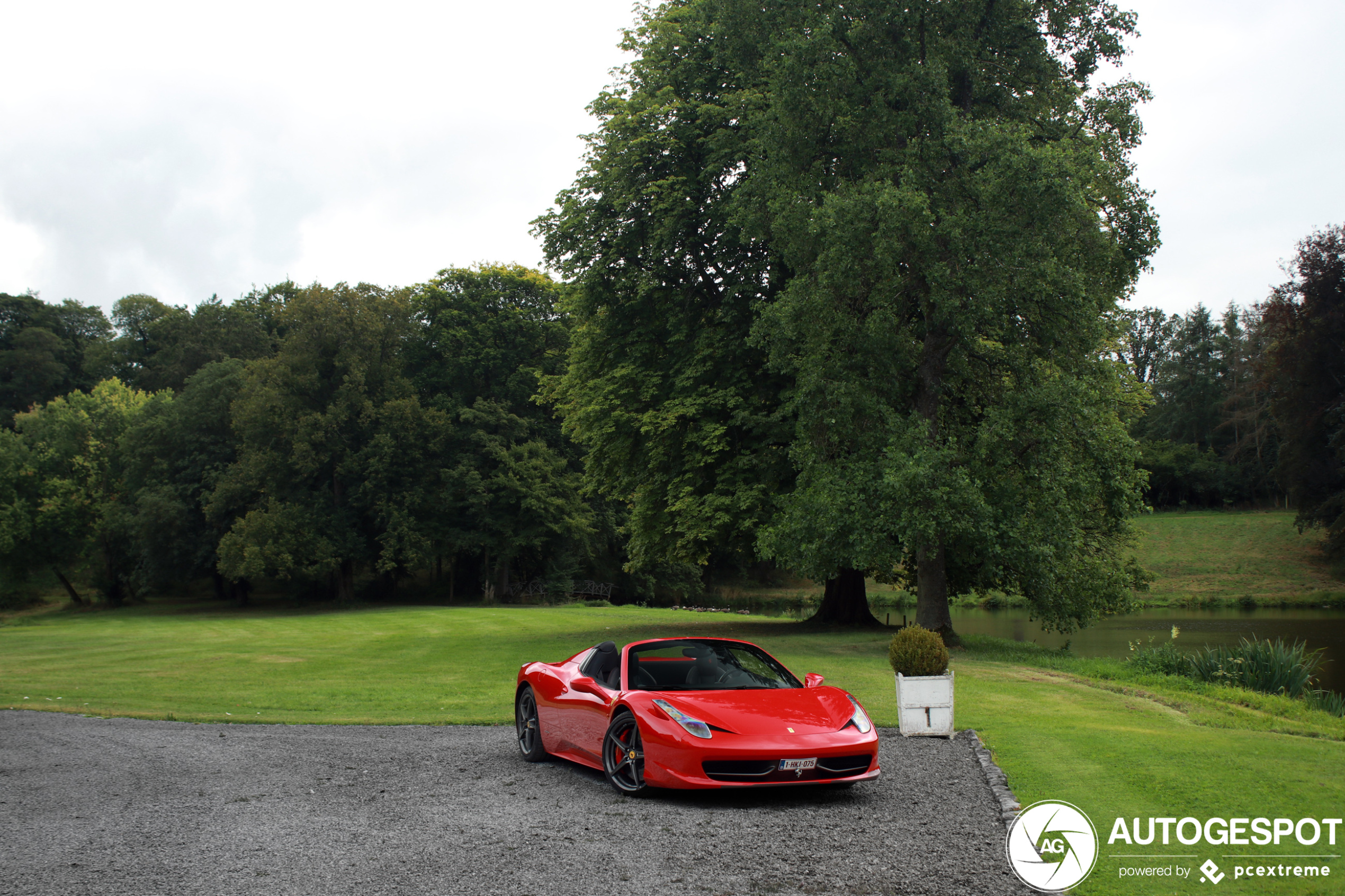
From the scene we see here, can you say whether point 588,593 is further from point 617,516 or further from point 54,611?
point 54,611

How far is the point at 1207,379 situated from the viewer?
89.3 meters

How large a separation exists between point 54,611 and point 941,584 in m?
54.3

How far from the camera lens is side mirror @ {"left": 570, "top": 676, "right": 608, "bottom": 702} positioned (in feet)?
27.0

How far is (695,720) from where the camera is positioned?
7211 millimetres

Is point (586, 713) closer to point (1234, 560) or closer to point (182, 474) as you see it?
point (182, 474)

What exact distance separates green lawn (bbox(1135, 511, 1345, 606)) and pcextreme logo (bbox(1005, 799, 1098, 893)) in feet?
144

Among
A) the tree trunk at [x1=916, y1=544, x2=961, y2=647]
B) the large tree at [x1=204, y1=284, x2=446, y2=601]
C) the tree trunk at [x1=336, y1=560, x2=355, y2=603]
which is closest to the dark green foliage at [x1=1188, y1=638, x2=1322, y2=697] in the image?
the tree trunk at [x1=916, y1=544, x2=961, y2=647]

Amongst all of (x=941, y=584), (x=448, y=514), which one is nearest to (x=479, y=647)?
(x=941, y=584)

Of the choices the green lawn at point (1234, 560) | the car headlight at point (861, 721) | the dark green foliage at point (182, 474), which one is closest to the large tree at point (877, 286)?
the car headlight at point (861, 721)

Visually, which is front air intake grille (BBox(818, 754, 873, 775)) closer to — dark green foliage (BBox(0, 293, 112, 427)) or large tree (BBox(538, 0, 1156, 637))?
large tree (BBox(538, 0, 1156, 637))

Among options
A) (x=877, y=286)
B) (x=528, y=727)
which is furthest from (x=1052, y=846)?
(x=877, y=286)

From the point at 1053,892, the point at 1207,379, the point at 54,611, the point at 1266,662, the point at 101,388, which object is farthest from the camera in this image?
the point at 1207,379

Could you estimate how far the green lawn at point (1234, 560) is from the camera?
159 feet

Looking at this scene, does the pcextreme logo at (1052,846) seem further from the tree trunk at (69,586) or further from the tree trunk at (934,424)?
the tree trunk at (69,586)
